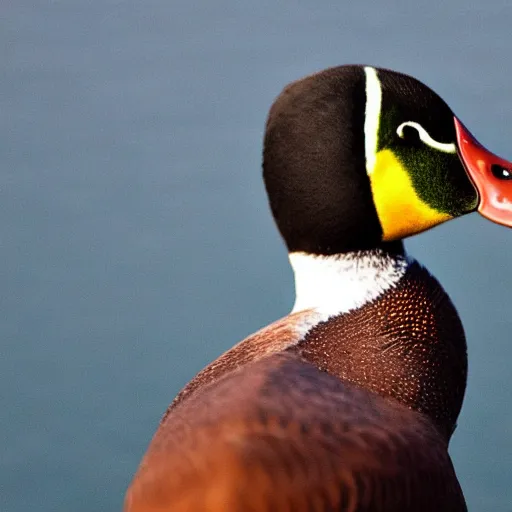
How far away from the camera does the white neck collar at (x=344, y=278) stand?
1.46 metres

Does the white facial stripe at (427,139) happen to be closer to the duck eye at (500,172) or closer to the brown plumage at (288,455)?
the duck eye at (500,172)

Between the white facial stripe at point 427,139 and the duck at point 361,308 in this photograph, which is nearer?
the duck at point 361,308

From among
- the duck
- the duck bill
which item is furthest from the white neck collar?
the duck bill

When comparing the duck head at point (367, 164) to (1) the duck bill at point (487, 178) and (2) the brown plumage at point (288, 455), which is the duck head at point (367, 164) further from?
(2) the brown plumage at point (288, 455)

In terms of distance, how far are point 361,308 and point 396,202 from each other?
113 millimetres

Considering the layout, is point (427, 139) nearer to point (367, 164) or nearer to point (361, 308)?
point (367, 164)

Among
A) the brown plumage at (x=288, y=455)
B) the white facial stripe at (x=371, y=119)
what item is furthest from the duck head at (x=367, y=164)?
the brown plumage at (x=288, y=455)

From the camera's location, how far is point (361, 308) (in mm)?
1454

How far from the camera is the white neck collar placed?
4.80 ft

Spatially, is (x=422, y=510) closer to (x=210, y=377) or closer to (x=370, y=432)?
(x=370, y=432)

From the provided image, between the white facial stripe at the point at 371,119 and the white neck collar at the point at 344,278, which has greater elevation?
the white facial stripe at the point at 371,119

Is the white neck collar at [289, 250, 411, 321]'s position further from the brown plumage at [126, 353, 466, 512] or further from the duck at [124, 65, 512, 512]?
the brown plumage at [126, 353, 466, 512]

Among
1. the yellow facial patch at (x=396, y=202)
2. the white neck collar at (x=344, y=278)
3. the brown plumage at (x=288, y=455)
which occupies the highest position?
the yellow facial patch at (x=396, y=202)

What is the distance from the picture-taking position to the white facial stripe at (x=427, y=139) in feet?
4.76
